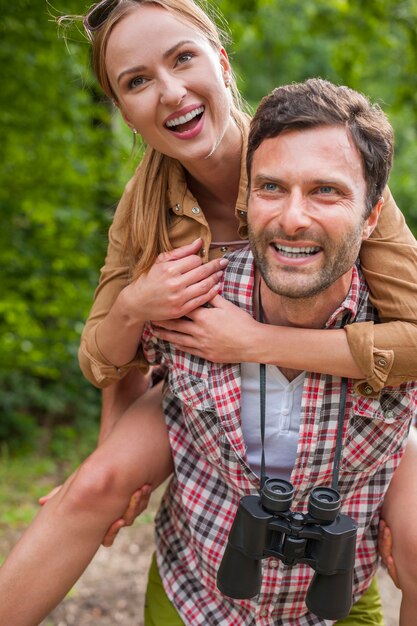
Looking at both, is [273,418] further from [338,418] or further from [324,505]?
[324,505]

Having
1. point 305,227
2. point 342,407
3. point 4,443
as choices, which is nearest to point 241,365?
point 342,407

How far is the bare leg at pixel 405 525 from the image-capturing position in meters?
2.19

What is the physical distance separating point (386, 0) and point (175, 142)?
3.99 meters

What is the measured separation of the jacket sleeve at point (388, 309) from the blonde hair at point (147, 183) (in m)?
0.66

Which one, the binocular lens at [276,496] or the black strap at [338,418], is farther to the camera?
the black strap at [338,418]

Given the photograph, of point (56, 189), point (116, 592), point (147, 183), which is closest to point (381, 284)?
point (147, 183)

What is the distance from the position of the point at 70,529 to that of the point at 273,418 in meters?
0.76

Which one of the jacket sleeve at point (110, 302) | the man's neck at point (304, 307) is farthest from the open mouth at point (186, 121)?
the man's neck at point (304, 307)

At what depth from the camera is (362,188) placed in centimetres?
200

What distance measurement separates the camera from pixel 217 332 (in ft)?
7.27

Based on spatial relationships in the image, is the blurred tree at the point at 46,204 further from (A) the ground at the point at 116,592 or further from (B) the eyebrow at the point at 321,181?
(B) the eyebrow at the point at 321,181

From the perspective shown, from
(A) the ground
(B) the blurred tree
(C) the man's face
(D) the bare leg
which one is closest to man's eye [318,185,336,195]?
(C) the man's face

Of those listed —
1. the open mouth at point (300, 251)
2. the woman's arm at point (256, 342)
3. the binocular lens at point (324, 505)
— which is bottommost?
the binocular lens at point (324, 505)

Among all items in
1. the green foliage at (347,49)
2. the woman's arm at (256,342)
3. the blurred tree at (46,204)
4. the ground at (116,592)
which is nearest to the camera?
the woman's arm at (256,342)
